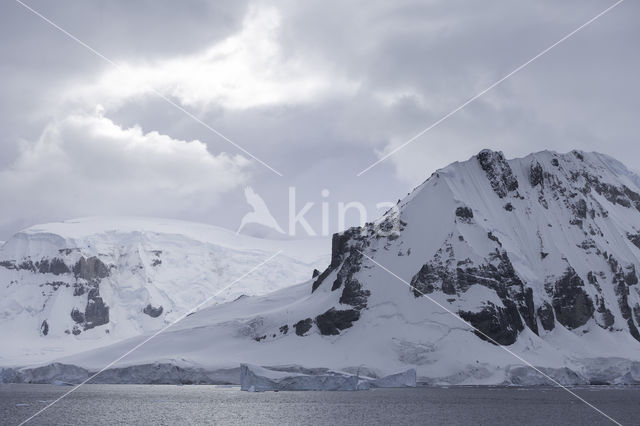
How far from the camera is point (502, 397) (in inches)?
7013

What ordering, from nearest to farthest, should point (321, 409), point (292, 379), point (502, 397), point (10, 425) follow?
point (10, 425)
point (321, 409)
point (502, 397)
point (292, 379)

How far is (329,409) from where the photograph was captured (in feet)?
480

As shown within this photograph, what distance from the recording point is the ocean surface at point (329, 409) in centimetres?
12344

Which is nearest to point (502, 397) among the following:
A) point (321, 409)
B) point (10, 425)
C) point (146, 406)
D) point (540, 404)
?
point (540, 404)

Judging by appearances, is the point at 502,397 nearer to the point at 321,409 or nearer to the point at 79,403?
the point at 321,409

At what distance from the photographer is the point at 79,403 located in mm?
161250

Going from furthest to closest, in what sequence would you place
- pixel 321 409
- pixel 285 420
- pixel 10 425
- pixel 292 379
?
pixel 292 379
pixel 321 409
pixel 285 420
pixel 10 425

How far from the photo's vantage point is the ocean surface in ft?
405

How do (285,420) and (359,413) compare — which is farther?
(359,413)

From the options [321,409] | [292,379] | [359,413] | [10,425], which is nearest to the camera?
[10,425]

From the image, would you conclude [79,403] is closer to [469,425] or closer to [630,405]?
[469,425]

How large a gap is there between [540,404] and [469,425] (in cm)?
4533

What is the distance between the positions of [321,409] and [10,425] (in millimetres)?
59729

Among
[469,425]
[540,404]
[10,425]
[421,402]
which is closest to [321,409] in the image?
[421,402]
